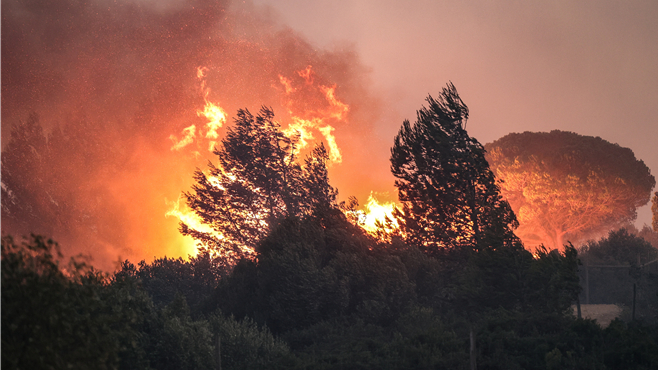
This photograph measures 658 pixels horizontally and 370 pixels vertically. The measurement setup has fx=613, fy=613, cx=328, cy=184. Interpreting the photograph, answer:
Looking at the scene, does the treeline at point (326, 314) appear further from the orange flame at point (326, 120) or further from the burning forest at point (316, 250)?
the orange flame at point (326, 120)

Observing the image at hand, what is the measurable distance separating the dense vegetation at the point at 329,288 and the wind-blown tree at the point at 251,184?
0.12 m

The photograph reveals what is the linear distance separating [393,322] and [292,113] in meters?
43.7

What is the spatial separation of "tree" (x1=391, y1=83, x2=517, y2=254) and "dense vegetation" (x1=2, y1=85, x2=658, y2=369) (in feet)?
0.30

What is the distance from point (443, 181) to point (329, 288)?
10927mm

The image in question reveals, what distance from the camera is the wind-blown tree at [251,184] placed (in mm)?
51312

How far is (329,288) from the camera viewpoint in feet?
108

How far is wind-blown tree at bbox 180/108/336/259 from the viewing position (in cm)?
5131

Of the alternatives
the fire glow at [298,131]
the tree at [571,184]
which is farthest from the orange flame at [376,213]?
the tree at [571,184]

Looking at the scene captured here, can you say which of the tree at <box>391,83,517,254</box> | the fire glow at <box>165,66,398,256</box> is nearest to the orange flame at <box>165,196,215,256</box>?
the fire glow at <box>165,66,398,256</box>

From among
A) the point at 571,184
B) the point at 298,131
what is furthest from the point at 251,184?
the point at 571,184

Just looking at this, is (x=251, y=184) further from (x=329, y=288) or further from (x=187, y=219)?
(x=329, y=288)

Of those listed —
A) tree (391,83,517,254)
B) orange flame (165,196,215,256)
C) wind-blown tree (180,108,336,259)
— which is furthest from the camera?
orange flame (165,196,215,256)

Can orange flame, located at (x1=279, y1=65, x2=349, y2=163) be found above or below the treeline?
above

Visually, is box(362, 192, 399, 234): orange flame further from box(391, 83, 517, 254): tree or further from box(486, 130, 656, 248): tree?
box(486, 130, 656, 248): tree
